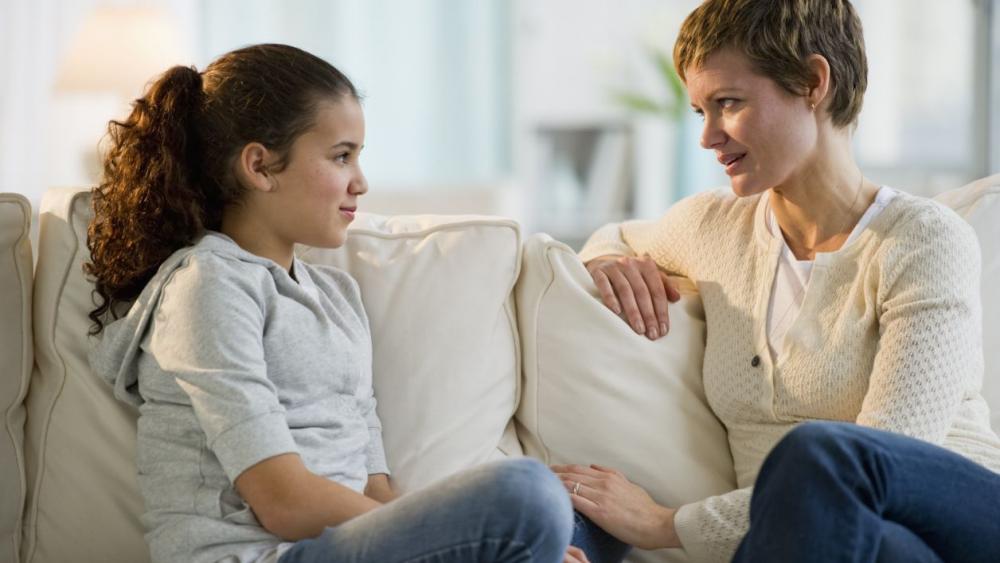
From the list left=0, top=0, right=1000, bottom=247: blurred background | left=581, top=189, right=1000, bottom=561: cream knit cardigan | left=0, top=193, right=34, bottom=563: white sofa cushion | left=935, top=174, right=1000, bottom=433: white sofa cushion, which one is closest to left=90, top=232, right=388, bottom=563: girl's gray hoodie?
left=0, top=193, right=34, bottom=563: white sofa cushion

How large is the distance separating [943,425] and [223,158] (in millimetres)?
972

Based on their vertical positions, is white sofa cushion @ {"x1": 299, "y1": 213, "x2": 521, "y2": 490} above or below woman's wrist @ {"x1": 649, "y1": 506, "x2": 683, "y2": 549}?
above

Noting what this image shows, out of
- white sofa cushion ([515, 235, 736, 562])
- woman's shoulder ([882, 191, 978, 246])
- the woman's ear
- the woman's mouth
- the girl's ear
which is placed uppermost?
the woman's ear

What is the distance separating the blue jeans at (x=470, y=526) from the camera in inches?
49.2

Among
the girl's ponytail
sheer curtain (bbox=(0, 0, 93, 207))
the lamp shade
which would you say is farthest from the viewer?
sheer curtain (bbox=(0, 0, 93, 207))

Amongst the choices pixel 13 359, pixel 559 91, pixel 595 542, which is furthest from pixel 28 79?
pixel 595 542

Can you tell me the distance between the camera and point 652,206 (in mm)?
5195

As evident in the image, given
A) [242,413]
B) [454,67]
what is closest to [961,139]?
[454,67]

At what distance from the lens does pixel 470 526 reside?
1251 millimetres

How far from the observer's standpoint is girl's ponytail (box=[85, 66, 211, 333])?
1511 mm

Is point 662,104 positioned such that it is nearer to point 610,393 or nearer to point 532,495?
point 610,393

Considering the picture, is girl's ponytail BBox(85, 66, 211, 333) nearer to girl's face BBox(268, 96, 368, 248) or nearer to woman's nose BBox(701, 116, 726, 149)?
girl's face BBox(268, 96, 368, 248)

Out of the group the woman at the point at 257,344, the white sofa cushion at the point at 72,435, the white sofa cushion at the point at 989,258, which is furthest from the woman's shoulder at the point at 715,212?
the white sofa cushion at the point at 72,435

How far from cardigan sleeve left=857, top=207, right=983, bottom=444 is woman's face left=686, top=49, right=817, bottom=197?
19 cm
